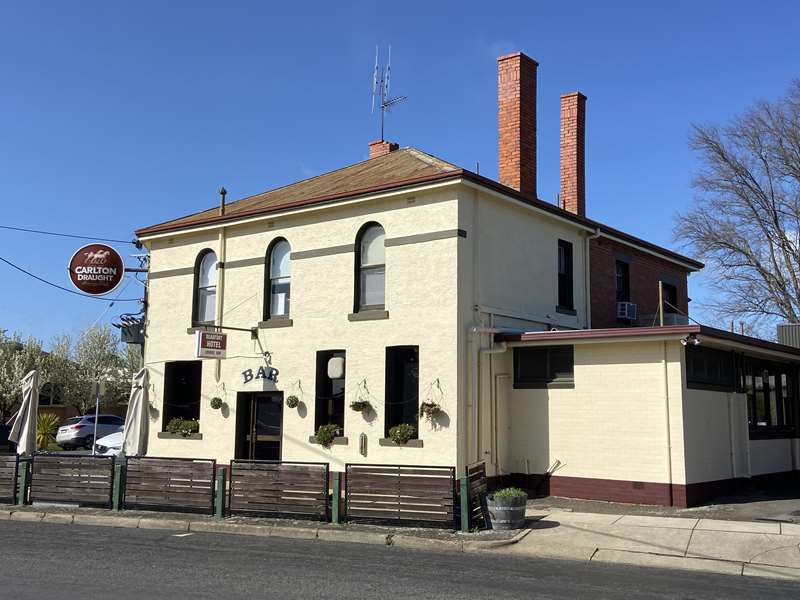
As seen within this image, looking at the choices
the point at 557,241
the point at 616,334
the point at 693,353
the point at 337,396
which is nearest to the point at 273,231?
the point at 337,396

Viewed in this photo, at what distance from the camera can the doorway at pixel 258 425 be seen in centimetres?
1873

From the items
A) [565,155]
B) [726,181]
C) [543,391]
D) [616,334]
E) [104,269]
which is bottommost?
[543,391]

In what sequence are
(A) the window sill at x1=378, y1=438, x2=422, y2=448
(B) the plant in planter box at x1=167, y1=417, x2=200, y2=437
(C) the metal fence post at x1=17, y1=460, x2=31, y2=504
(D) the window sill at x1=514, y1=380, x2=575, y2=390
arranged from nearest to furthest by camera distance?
(C) the metal fence post at x1=17, y1=460, x2=31, y2=504 < (A) the window sill at x1=378, y1=438, x2=422, y2=448 < (D) the window sill at x1=514, y1=380, x2=575, y2=390 < (B) the plant in planter box at x1=167, y1=417, x2=200, y2=437

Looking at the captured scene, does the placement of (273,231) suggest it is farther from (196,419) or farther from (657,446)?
(657,446)

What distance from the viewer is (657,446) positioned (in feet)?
49.2

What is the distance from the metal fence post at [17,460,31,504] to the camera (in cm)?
1584

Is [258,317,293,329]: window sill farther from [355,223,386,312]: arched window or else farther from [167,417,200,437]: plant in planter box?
[167,417,200,437]: plant in planter box

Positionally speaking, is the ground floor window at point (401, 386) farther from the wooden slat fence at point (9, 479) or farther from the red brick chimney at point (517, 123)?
the wooden slat fence at point (9, 479)

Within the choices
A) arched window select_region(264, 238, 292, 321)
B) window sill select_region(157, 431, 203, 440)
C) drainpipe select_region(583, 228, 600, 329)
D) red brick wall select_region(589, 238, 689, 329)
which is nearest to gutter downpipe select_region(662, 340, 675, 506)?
drainpipe select_region(583, 228, 600, 329)

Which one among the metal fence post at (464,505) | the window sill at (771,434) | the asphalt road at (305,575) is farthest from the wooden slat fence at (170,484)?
the window sill at (771,434)

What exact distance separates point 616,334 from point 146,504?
930 centimetres

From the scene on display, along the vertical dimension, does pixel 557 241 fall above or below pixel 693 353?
above

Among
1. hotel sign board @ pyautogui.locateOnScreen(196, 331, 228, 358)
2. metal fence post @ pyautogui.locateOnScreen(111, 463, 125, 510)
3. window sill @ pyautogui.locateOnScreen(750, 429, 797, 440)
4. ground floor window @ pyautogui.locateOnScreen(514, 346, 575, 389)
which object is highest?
hotel sign board @ pyautogui.locateOnScreen(196, 331, 228, 358)

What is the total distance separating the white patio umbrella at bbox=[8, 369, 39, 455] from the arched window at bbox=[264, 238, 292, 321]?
5505 mm
